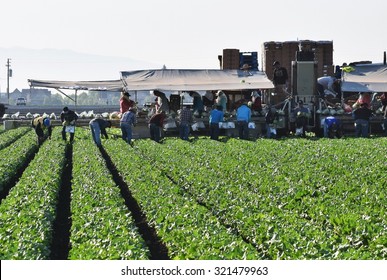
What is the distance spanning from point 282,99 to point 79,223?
85.3ft

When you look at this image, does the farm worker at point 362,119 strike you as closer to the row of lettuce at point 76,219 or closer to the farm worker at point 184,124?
the farm worker at point 184,124

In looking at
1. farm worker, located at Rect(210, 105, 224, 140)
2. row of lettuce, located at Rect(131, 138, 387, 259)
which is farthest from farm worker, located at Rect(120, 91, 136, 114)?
row of lettuce, located at Rect(131, 138, 387, 259)

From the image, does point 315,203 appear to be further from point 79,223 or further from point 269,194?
point 79,223

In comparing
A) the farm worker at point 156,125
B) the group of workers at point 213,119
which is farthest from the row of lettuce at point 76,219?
the farm worker at point 156,125

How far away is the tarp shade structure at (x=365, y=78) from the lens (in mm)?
33562

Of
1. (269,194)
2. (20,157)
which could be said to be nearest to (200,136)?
(20,157)

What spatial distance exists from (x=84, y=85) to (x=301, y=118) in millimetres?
9619

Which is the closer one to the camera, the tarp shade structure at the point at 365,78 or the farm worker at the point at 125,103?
the farm worker at the point at 125,103

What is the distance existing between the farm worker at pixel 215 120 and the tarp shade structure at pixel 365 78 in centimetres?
526

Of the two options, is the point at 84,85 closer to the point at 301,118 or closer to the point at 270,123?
the point at 270,123

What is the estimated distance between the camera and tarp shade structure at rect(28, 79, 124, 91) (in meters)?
35.3

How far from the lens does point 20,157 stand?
24.5m

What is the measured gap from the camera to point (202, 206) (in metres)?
14.6

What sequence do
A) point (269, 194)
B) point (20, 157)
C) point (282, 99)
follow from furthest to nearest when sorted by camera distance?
point (282, 99) < point (20, 157) < point (269, 194)
